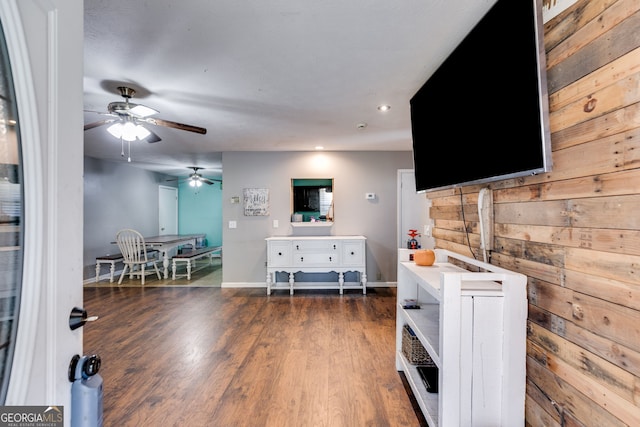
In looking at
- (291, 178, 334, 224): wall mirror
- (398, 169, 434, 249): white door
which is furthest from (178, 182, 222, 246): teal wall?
(398, 169, 434, 249): white door

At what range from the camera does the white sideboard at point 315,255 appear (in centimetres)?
440

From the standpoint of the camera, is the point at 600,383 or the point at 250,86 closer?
the point at 600,383

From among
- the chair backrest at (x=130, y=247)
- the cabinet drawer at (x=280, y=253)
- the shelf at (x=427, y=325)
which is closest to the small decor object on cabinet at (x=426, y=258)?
the shelf at (x=427, y=325)

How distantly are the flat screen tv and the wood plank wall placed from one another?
0.38 ft

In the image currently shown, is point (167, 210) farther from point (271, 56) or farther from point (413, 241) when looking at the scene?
point (271, 56)

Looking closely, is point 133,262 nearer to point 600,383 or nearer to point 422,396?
point 422,396

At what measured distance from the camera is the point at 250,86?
2361 millimetres

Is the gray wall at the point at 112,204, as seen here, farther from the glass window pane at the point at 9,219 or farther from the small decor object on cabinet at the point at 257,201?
the glass window pane at the point at 9,219

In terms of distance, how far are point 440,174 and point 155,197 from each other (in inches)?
282

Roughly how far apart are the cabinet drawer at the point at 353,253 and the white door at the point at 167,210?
5317 mm

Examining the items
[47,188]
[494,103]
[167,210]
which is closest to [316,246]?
[494,103]

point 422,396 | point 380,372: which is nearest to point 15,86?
point 422,396

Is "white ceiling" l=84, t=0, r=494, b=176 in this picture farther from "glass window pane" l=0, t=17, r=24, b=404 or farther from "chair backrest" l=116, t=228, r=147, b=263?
"chair backrest" l=116, t=228, r=147, b=263

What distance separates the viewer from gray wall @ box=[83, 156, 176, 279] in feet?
17.2
